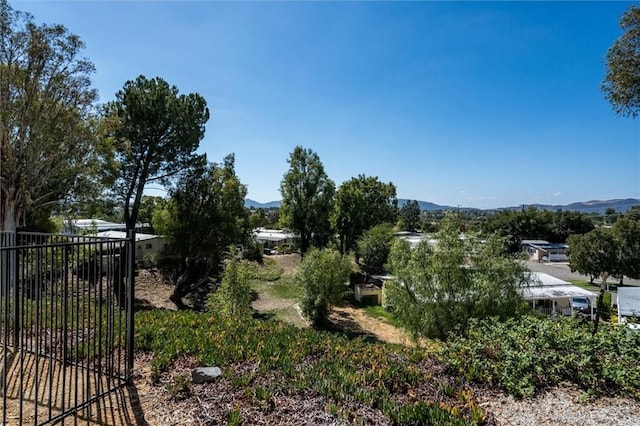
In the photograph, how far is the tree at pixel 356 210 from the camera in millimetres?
25328

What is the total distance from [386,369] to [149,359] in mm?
2799

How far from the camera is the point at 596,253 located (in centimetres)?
2373

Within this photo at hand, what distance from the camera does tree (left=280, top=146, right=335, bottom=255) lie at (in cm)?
2197

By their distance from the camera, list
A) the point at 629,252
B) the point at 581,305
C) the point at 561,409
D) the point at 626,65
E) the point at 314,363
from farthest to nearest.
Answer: the point at 629,252 < the point at 581,305 < the point at 626,65 < the point at 314,363 < the point at 561,409

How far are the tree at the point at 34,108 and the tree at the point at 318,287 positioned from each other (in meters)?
8.91

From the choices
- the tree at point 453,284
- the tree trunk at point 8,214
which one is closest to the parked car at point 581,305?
the tree at point 453,284

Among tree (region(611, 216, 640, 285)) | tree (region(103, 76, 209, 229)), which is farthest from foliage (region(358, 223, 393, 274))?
tree (region(611, 216, 640, 285))

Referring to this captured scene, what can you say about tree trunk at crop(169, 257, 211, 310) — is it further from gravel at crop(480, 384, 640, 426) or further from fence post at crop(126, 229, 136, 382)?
gravel at crop(480, 384, 640, 426)

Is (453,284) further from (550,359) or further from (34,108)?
(34,108)

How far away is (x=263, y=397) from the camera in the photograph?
3.03 meters

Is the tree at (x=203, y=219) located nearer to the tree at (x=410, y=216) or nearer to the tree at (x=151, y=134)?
the tree at (x=151, y=134)

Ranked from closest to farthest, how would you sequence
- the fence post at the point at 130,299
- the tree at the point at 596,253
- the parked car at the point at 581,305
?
the fence post at the point at 130,299 → the parked car at the point at 581,305 → the tree at the point at 596,253

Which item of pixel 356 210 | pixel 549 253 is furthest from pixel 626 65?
pixel 549 253

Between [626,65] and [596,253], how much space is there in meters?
24.0
